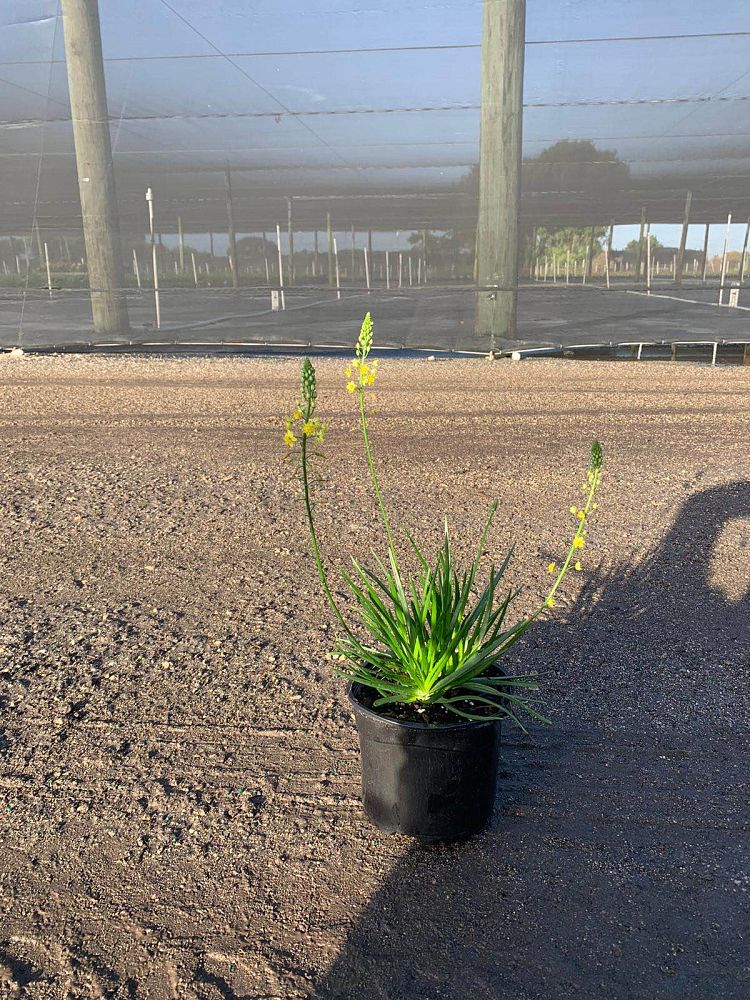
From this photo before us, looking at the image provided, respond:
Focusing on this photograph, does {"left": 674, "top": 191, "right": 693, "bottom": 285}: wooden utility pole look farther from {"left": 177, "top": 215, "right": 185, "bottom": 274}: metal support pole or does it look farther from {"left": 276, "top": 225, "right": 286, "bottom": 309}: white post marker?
{"left": 177, "top": 215, "right": 185, "bottom": 274}: metal support pole

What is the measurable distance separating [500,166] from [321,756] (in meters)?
11.8

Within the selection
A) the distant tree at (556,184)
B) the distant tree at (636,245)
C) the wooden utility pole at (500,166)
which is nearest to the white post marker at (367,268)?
the distant tree at (556,184)

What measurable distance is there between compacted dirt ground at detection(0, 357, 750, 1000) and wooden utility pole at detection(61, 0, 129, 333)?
7886 millimetres

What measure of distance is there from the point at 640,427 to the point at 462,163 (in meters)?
7.19


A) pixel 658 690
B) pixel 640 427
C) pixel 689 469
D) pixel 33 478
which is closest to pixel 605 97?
pixel 640 427

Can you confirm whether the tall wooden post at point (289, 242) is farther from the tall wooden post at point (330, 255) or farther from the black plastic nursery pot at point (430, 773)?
the black plastic nursery pot at point (430, 773)

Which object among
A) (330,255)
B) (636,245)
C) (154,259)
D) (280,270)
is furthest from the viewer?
(636,245)

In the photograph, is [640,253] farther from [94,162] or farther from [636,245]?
[94,162]

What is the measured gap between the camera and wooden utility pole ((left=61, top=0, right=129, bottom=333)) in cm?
1372

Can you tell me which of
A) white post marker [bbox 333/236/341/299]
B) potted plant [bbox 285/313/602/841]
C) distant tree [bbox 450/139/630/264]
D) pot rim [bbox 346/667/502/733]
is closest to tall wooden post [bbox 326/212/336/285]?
white post marker [bbox 333/236/341/299]

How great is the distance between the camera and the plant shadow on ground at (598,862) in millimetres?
2184

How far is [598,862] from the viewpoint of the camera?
2.57m

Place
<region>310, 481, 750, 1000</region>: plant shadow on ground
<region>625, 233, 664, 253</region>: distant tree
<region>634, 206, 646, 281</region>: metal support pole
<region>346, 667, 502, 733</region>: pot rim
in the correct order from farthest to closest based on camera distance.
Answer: <region>625, 233, 664, 253</region>: distant tree
<region>634, 206, 646, 281</region>: metal support pole
<region>346, 667, 502, 733</region>: pot rim
<region>310, 481, 750, 1000</region>: plant shadow on ground

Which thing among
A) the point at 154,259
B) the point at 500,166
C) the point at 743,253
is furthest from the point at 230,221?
the point at 743,253
